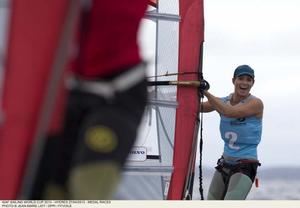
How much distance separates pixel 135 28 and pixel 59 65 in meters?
0.21

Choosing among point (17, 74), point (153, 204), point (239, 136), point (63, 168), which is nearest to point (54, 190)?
point (63, 168)

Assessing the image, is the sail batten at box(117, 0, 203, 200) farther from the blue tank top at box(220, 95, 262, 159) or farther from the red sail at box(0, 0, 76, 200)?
the red sail at box(0, 0, 76, 200)

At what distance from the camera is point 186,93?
191 inches

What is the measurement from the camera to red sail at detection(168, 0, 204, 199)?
488 cm

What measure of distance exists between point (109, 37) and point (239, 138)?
120 inches

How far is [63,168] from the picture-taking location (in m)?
1.08

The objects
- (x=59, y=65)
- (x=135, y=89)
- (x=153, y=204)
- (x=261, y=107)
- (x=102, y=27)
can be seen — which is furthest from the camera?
(x=261, y=107)

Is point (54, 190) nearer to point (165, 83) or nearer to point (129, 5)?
point (129, 5)

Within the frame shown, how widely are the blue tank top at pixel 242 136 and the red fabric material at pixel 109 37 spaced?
2956 mm

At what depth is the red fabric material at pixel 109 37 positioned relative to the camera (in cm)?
103

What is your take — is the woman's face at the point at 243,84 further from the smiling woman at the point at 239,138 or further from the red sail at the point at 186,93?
the red sail at the point at 186,93

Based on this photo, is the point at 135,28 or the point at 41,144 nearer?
the point at 41,144

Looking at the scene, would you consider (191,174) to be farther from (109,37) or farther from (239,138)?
(109,37)

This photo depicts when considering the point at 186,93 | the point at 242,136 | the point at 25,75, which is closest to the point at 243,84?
the point at 242,136
